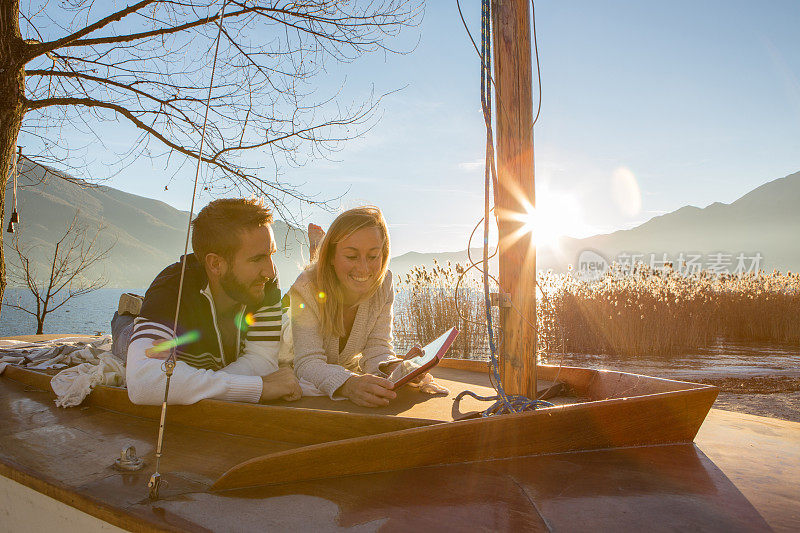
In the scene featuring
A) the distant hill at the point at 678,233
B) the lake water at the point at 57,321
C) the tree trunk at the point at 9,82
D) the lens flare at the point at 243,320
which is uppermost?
the distant hill at the point at 678,233

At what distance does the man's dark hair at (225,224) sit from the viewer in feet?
7.94

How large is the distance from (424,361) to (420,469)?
2.26 feet

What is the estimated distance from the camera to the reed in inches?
332

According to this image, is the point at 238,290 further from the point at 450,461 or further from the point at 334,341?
the point at 450,461

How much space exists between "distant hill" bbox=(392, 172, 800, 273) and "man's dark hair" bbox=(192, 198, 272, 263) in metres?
150

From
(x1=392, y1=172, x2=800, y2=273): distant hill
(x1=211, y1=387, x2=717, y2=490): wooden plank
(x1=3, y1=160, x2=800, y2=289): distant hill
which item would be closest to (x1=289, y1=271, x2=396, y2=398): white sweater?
(x1=211, y1=387, x2=717, y2=490): wooden plank

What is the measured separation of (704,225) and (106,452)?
208980mm

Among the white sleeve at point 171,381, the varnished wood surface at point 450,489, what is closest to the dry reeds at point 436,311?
the white sleeve at point 171,381

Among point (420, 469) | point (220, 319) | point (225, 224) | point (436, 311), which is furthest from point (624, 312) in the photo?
point (420, 469)

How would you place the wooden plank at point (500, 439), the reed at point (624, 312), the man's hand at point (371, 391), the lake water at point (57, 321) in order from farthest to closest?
the lake water at point (57, 321), the reed at point (624, 312), the man's hand at point (371, 391), the wooden plank at point (500, 439)

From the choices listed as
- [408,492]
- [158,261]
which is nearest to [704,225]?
[158,261]

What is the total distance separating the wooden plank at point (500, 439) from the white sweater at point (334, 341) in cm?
78

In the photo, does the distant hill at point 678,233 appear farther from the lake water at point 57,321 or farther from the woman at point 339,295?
the woman at point 339,295

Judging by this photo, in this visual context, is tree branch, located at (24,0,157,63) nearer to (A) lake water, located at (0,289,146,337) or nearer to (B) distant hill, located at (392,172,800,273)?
(A) lake water, located at (0,289,146,337)
